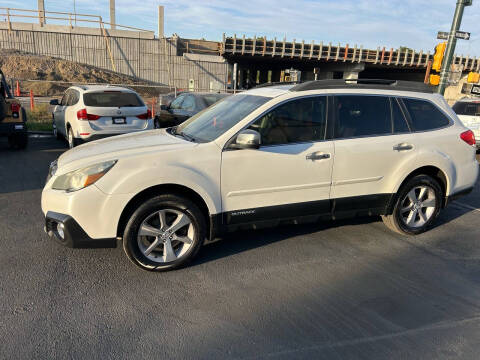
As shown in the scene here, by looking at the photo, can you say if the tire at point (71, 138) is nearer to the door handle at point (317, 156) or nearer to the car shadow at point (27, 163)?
the car shadow at point (27, 163)

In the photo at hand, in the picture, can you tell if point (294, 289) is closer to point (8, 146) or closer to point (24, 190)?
point (24, 190)

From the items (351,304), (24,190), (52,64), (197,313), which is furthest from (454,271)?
(52,64)

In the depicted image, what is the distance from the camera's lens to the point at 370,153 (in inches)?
169

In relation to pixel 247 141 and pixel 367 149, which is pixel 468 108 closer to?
pixel 367 149

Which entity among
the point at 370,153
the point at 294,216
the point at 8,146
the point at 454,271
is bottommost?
the point at 8,146

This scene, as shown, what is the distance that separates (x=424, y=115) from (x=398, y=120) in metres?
0.45

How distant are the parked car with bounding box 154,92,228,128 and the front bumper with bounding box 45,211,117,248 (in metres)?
6.60

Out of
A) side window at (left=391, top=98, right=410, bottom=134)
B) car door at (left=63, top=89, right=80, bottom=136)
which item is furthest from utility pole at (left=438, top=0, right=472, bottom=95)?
car door at (left=63, top=89, right=80, bottom=136)

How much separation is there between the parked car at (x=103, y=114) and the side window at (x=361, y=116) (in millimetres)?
5653

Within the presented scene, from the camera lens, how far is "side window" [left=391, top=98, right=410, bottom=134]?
177 inches

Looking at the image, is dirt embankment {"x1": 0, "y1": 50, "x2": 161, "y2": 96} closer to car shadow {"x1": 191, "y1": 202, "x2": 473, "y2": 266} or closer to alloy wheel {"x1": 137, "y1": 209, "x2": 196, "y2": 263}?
car shadow {"x1": 191, "y1": 202, "x2": 473, "y2": 266}

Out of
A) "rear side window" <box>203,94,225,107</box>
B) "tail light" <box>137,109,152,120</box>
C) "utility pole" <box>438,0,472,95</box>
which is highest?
"utility pole" <box>438,0,472,95</box>

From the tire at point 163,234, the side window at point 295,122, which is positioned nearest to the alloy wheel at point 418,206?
the side window at point 295,122

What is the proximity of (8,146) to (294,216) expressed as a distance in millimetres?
8651
